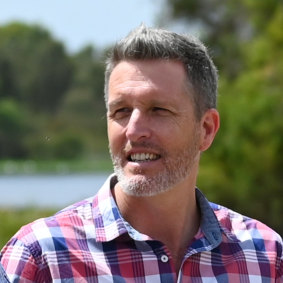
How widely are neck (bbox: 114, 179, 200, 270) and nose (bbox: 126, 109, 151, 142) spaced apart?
0.59 feet

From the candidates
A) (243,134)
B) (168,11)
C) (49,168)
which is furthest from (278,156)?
(49,168)

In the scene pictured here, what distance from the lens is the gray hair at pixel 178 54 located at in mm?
2289

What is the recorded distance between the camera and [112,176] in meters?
2.38

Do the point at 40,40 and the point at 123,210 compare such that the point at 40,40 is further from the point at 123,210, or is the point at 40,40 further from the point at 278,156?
the point at 123,210

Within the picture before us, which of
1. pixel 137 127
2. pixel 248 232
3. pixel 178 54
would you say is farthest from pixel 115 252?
pixel 178 54

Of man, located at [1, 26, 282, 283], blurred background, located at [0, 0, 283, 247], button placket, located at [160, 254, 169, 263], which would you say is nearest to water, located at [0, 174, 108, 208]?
blurred background, located at [0, 0, 283, 247]

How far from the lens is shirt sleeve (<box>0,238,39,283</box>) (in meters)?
2.10

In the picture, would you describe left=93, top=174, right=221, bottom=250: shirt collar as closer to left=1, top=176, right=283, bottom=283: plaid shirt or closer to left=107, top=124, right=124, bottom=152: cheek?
left=1, top=176, right=283, bottom=283: plaid shirt

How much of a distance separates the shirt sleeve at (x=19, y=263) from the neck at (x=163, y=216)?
1.01 feet

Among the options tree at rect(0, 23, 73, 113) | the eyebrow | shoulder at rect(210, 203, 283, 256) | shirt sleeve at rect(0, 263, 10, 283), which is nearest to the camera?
shirt sleeve at rect(0, 263, 10, 283)

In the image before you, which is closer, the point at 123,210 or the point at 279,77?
the point at 123,210

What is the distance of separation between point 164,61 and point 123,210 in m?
0.43

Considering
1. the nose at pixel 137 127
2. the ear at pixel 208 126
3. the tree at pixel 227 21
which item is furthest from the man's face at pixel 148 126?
the tree at pixel 227 21

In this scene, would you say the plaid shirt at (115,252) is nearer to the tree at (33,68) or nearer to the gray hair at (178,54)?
the gray hair at (178,54)
